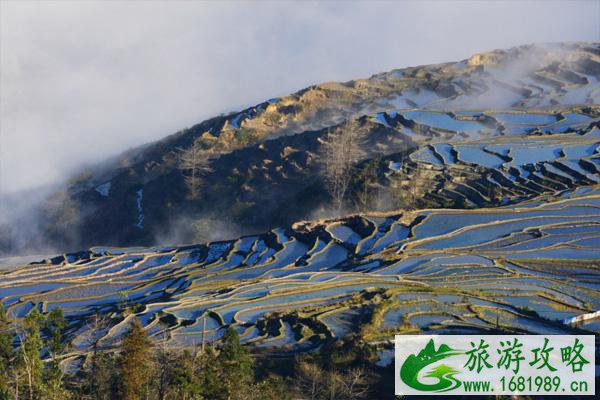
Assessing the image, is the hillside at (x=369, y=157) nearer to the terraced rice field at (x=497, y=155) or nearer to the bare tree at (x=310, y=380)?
the terraced rice field at (x=497, y=155)

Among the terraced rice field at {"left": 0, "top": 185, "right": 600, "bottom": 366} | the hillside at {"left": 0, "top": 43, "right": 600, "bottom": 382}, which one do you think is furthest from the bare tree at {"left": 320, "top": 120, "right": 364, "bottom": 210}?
the terraced rice field at {"left": 0, "top": 185, "right": 600, "bottom": 366}

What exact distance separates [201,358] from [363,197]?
24.6 metres

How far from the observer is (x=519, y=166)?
3831 centimetres

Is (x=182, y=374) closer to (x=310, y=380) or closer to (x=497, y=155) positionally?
(x=310, y=380)

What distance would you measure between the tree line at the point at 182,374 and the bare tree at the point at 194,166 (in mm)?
31585

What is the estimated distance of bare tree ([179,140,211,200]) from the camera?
5009 cm

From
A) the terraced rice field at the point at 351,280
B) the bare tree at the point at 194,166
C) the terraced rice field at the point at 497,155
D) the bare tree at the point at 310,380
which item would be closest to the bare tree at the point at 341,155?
the terraced rice field at the point at 497,155

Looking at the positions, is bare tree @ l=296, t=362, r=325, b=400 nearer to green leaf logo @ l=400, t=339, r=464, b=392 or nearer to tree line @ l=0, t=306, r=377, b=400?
tree line @ l=0, t=306, r=377, b=400

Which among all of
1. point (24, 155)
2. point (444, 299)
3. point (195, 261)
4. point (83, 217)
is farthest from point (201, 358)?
point (24, 155)

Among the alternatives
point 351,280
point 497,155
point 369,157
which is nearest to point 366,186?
point 369,157

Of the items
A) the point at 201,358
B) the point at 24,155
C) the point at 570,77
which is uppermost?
the point at 570,77

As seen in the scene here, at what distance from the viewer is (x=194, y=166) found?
5031cm

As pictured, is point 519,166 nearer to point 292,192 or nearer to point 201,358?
point 292,192

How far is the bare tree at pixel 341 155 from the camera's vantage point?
4197cm
